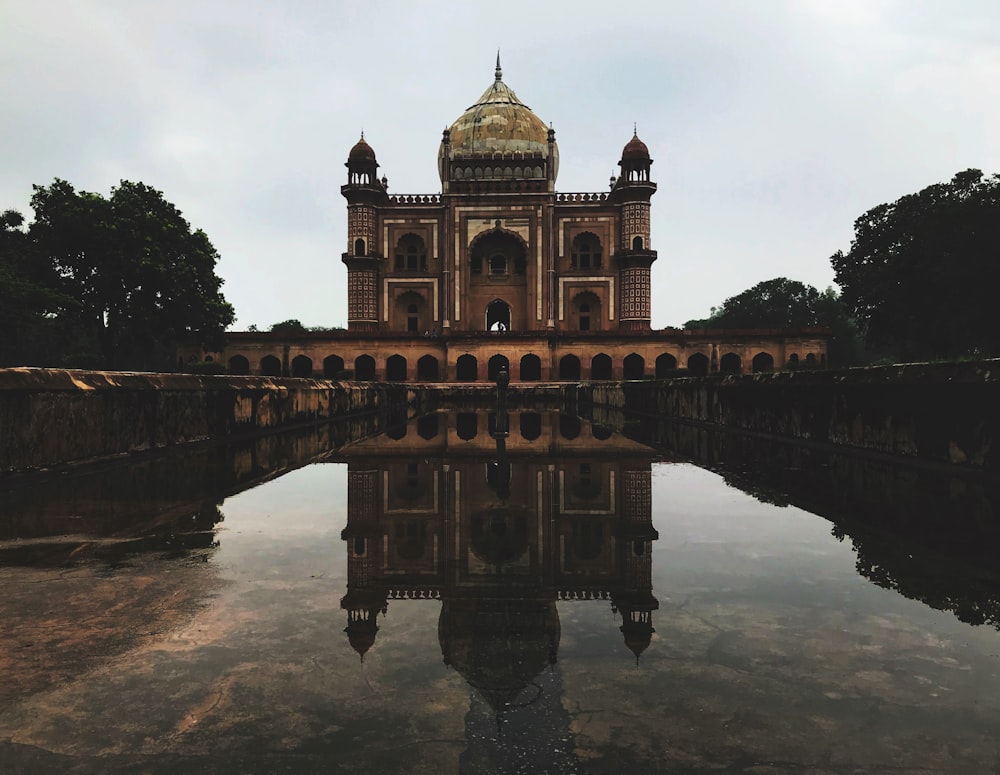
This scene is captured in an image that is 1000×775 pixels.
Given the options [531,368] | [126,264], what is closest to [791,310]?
[531,368]

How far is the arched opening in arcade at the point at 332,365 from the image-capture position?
3881 cm

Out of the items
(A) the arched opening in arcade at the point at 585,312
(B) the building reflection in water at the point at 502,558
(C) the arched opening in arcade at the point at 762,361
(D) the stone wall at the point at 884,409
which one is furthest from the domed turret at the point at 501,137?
(B) the building reflection in water at the point at 502,558

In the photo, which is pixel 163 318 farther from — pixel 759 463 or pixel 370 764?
pixel 370 764

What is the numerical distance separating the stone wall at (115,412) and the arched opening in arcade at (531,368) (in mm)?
29559

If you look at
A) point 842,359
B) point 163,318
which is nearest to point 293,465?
point 163,318

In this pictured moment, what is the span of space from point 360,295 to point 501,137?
15419 mm

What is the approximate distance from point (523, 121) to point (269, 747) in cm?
5112

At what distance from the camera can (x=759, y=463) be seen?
5.46 m

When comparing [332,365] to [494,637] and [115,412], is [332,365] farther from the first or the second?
[494,637]

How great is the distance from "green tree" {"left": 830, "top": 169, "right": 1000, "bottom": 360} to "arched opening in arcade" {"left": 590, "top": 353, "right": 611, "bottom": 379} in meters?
13.2

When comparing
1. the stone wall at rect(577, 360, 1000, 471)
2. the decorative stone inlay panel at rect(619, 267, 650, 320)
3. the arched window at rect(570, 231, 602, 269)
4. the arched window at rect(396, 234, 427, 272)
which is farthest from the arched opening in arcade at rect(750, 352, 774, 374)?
the stone wall at rect(577, 360, 1000, 471)

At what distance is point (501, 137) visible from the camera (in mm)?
47250

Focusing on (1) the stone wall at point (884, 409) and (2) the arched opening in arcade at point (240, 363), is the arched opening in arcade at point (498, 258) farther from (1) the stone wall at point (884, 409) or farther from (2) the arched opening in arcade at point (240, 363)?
(1) the stone wall at point (884, 409)

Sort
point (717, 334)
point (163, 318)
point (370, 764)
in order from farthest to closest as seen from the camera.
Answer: point (717, 334), point (163, 318), point (370, 764)
